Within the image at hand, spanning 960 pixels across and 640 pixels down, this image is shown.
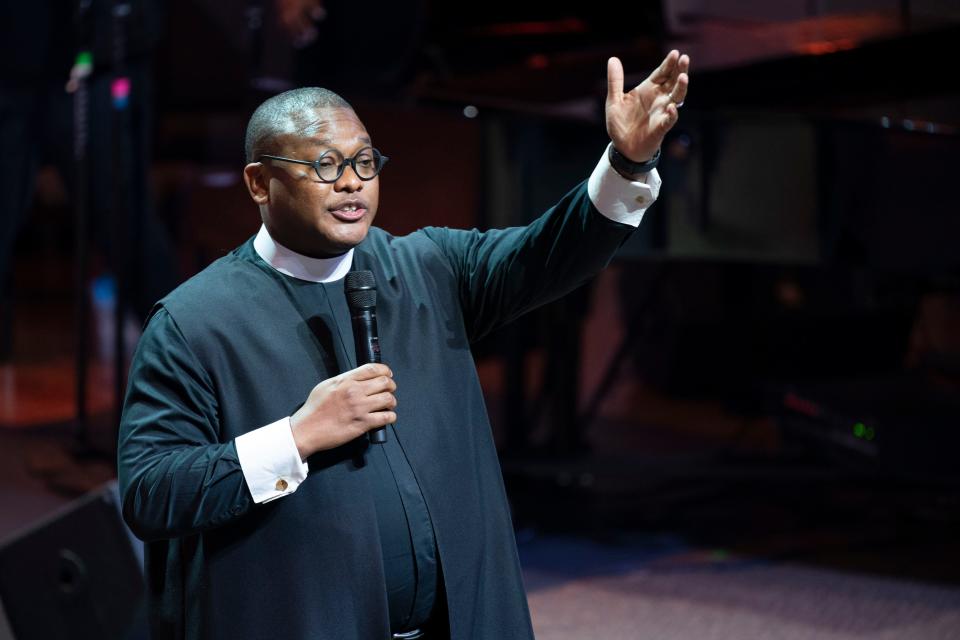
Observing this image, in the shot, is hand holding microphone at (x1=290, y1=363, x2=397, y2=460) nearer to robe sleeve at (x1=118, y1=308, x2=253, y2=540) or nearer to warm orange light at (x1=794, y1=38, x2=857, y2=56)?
robe sleeve at (x1=118, y1=308, x2=253, y2=540)

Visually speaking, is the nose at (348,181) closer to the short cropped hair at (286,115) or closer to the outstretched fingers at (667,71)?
the short cropped hair at (286,115)

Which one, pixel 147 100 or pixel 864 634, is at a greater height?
pixel 147 100

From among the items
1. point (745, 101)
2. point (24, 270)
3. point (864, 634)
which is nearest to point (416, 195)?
point (745, 101)

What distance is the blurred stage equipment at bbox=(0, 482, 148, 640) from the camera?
2.52 metres

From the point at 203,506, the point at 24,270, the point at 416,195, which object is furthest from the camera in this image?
the point at 24,270

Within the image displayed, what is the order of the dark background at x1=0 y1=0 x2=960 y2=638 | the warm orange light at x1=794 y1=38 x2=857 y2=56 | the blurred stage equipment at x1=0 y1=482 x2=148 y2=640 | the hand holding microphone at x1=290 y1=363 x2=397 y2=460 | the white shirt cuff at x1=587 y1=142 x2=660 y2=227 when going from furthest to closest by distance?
the warm orange light at x1=794 y1=38 x2=857 y2=56
the dark background at x1=0 y1=0 x2=960 y2=638
the blurred stage equipment at x1=0 y1=482 x2=148 y2=640
the white shirt cuff at x1=587 y1=142 x2=660 y2=227
the hand holding microphone at x1=290 y1=363 x2=397 y2=460

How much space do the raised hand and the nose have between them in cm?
34

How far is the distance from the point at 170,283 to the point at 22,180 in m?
0.71

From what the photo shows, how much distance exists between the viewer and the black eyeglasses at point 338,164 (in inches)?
64.2

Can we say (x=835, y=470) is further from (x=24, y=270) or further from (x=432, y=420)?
(x=24, y=270)

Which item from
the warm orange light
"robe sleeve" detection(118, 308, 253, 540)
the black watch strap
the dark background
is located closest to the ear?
"robe sleeve" detection(118, 308, 253, 540)

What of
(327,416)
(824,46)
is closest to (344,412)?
(327,416)

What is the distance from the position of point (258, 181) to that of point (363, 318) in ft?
0.83

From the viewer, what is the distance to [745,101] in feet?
14.3
